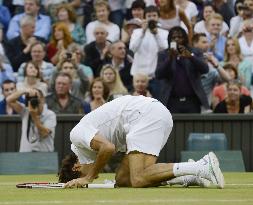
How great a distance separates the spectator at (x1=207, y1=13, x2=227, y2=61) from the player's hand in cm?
910

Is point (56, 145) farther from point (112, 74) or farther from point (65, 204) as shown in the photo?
point (65, 204)

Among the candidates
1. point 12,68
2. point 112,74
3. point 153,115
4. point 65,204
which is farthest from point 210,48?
point 65,204

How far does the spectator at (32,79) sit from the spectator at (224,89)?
3.00 meters

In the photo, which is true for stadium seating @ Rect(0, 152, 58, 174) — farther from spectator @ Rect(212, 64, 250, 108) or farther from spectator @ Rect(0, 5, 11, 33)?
spectator @ Rect(0, 5, 11, 33)

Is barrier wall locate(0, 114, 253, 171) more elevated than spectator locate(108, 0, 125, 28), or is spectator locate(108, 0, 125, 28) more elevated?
spectator locate(108, 0, 125, 28)

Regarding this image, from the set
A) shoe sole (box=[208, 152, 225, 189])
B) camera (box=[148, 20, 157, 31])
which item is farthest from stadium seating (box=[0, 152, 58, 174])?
shoe sole (box=[208, 152, 225, 189])

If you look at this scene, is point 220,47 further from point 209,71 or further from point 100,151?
point 100,151

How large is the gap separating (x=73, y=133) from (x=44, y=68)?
817 cm

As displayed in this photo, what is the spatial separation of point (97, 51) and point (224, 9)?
286cm

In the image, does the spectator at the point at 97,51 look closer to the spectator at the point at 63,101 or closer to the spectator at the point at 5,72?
the spectator at the point at 5,72

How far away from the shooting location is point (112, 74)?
20.2 meters

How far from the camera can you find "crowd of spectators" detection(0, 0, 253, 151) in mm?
19516

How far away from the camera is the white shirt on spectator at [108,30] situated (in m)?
22.0

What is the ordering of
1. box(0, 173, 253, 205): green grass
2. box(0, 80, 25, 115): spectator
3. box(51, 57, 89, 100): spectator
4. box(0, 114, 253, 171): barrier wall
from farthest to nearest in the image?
1. box(51, 57, 89, 100): spectator
2. box(0, 80, 25, 115): spectator
3. box(0, 114, 253, 171): barrier wall
4. box(0, 173, 253, 205): green grass
